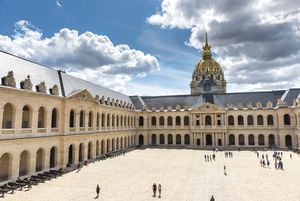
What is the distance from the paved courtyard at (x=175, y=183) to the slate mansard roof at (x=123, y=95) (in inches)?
580

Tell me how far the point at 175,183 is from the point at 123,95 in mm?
52141

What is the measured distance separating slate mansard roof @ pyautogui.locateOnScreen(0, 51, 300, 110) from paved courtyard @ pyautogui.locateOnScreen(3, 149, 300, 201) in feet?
48.3

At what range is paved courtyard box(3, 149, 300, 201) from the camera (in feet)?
83.4

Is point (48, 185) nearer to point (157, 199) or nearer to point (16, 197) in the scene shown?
point (16, 197)

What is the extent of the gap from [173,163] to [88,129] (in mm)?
17929

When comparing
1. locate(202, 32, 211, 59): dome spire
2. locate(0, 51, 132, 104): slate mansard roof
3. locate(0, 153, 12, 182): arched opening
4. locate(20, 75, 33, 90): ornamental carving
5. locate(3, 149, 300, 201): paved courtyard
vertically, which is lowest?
locate(3, 149, 300, 201): paved courtyard

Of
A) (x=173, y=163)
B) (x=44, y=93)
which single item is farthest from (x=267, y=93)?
(x=44, y=93)

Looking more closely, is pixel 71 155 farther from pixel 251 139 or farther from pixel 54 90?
pixel 251 139

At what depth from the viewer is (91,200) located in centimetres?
2428

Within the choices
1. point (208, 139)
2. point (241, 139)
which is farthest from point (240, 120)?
point (208, 139)

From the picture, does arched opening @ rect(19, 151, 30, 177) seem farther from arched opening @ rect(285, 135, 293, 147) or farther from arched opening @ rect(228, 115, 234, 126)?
arched opening @ rect(285, 135, 293, 147)

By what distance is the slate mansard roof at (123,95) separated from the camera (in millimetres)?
34906

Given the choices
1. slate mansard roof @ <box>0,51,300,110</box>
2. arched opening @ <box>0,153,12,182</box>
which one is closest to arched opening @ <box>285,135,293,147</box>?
slate mansard roof @ <box>0,51,300,110</box>

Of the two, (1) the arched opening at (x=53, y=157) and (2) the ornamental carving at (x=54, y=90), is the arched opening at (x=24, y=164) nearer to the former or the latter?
(1) the arched opening at (x=53, y=157)
